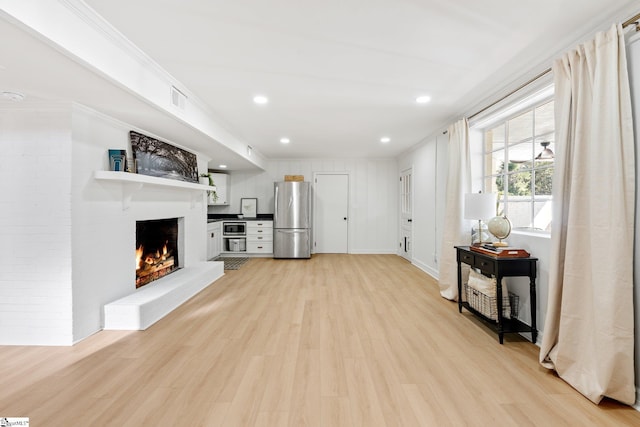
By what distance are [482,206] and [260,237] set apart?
189 inches

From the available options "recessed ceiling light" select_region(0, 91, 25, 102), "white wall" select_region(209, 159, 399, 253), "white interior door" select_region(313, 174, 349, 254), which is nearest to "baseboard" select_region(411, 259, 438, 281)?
"white wall" select_region(209, 159, 399, 253)

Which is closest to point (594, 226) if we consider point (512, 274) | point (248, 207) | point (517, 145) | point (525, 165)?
point (512, 274)

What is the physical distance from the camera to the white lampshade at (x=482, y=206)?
2695 millimetres

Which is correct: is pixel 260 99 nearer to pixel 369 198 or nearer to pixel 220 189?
pixel 220 189

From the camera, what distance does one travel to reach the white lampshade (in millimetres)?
2695

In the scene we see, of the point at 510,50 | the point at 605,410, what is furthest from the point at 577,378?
the point at 510,50

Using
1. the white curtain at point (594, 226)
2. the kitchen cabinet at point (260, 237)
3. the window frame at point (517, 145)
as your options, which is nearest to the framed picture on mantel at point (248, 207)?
the kitchen cabinet at point (260, 237)

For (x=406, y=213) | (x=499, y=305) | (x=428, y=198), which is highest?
(x=428, y=198)

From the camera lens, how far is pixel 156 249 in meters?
3.76

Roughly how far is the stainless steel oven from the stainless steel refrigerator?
834 mm

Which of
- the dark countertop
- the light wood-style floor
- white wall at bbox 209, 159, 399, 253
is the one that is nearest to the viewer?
the light wood-style floor

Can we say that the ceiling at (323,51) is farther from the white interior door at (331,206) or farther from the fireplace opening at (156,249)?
the white interior door at (331,206)

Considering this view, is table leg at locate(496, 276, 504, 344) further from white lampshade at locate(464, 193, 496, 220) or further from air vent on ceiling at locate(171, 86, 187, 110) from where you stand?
air vent on ceiling at locate(171, 86, 187, 110)

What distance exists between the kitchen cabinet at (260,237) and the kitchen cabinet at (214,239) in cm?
64
